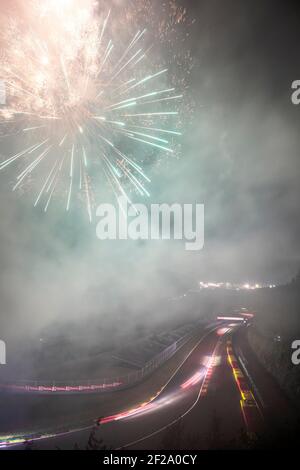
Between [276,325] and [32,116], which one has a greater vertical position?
[32,116]

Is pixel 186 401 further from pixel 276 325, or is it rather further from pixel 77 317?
pixel 276 325

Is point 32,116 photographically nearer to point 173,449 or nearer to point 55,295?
point 55,295

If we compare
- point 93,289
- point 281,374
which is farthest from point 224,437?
point 93,289

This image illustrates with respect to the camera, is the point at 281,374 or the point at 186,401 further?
the point at 281,374

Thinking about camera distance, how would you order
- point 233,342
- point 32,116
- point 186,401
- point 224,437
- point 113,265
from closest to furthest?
point 224,437
point 32,116
point 186,401
point 113,265
point 233,342

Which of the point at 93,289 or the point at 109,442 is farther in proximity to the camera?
the point at 93,289
